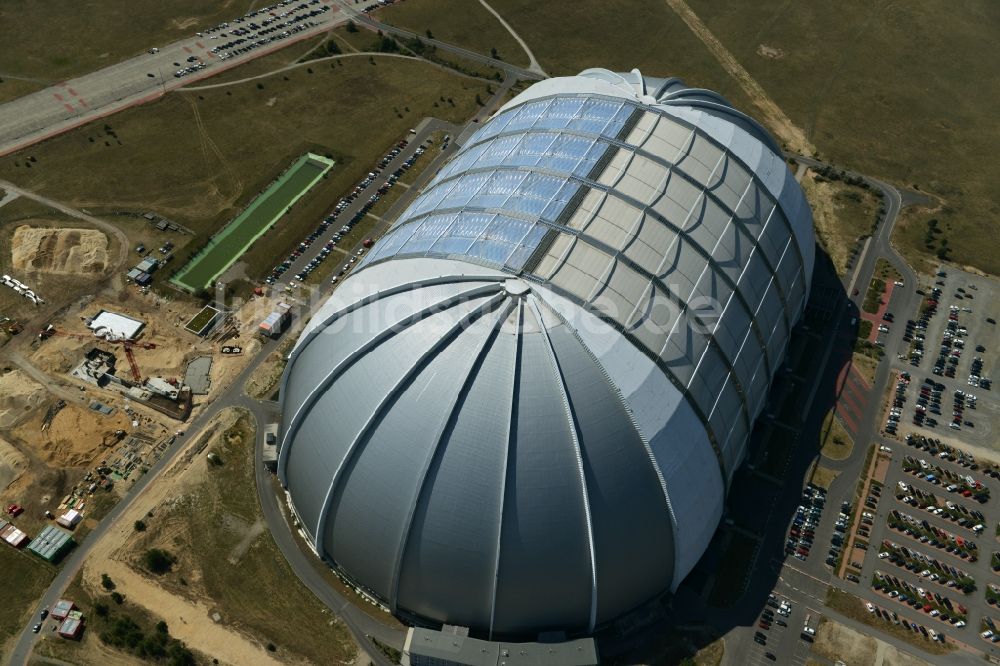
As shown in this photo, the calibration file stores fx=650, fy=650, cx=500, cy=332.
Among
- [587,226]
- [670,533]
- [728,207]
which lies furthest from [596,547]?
[728,207]

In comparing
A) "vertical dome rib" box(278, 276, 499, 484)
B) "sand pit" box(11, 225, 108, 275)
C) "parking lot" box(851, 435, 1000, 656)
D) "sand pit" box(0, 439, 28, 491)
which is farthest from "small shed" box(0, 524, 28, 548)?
"parking lot" box(851, 435, 1000, 656)

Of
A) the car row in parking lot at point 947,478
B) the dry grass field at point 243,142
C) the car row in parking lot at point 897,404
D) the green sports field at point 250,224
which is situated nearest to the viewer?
the car row in parking lot at point 947,478

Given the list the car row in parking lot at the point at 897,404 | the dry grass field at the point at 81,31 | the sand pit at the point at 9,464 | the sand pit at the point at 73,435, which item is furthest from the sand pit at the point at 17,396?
the car row in parking lot at the point at 897,404

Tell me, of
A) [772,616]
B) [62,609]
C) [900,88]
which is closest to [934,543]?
[772,616]

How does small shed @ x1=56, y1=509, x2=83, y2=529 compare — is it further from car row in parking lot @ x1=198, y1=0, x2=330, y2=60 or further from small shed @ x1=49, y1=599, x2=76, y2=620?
car row in parking lot @ x1=198, y1=0, x2=330, y2=60

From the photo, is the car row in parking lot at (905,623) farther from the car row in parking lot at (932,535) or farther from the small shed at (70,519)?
the small shed at (70,519)

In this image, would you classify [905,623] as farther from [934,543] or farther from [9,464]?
[9,464]

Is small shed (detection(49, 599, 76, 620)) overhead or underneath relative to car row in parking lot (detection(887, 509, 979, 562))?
underneath
